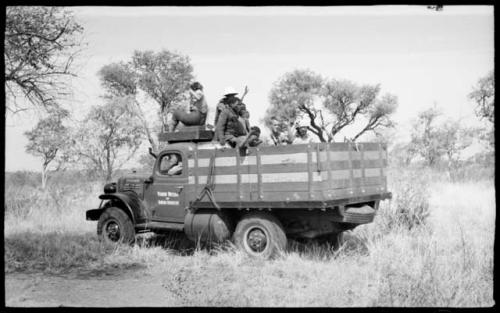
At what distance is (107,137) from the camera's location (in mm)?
18281

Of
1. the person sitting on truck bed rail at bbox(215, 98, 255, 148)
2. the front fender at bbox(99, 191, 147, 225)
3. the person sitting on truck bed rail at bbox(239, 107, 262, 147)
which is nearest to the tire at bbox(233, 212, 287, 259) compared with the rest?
the person sitting on truck bed rail at bbox(239, 107, 262, 147)

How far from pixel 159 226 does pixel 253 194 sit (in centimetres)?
210

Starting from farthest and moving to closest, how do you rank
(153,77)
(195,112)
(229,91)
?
(153,77) < (195,112) < (229,91)

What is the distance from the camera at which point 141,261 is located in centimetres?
829

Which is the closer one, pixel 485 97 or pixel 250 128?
pixel 250 128

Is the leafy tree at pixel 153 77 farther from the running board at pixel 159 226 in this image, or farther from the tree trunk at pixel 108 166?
the running board at pixel 159 226

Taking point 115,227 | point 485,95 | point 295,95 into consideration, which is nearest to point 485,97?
point 485,95

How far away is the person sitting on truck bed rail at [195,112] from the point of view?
9.10 metres

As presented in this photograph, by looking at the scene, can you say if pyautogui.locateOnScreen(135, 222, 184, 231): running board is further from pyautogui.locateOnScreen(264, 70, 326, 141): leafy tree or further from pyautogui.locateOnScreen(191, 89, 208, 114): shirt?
pyautogui.locateOnScreen(264, 70, 326, 141): leafy tree

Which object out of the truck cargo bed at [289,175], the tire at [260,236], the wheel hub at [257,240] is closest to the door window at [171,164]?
the truck cargo bed at [289,175]

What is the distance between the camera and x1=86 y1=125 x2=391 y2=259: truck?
23.9ft

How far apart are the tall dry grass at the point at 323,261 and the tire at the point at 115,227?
0.27 meters

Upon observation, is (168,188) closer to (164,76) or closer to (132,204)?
(132,204)

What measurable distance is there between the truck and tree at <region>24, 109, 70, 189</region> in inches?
371
